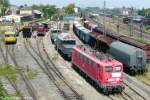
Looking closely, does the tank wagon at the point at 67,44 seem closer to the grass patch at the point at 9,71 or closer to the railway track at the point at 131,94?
the grass patch at the point at 9,71

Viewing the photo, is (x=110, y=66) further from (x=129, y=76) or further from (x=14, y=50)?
(x=14, y=50)

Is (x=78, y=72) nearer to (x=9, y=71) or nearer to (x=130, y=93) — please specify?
(x=9, y=71)

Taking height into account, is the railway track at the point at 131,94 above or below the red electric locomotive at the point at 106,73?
below

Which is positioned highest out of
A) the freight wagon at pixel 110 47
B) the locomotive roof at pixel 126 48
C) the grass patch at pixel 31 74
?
the locomotive roof at pixel 126 48

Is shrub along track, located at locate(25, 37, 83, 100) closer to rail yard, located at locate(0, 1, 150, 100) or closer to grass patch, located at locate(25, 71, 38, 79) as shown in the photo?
rail yard, located at locate(0, 1, 150, 100)

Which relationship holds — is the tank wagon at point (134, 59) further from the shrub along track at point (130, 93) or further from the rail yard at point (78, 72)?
the shrub along track at point (130, 93)

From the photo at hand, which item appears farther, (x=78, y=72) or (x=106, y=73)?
(x=78, y=72)

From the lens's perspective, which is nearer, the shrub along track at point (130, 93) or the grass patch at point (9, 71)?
the shrub along track at point (130, 93)

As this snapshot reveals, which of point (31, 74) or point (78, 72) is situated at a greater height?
point (31, 74)

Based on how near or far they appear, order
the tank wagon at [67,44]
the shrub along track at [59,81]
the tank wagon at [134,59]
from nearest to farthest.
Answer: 1. the shrub along track at [59,81]
2. the tank wagon at [134,59]
3. the tank wagon at [67,44]

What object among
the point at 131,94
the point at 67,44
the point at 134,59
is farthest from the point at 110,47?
the point at 131,94

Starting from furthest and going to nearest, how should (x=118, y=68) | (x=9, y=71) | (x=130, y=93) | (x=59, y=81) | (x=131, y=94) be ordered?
(x=9, y=71) < (x=59, y=81) < (x=130, y=93) < (x=131, y=94) < (x=118, y=68)

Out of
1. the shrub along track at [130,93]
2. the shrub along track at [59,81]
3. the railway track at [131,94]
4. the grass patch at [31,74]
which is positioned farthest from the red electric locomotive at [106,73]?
the grass patch at [31,74]

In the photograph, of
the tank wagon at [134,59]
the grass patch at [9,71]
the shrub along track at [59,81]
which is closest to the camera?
the shrub along track at [59,81]
